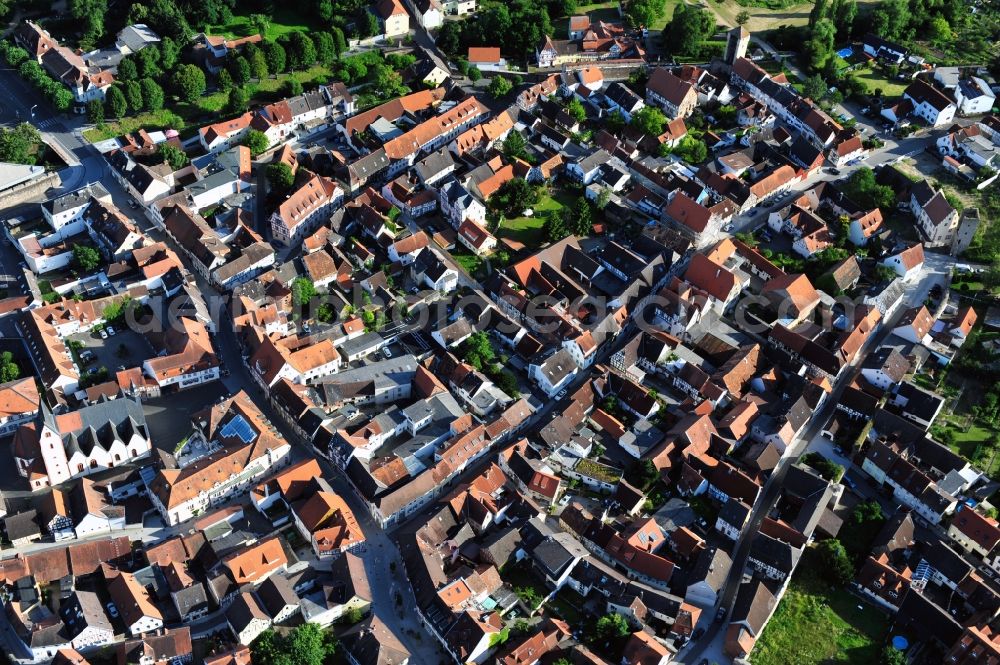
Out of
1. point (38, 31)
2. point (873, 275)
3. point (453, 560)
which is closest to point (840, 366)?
point (873, 275)

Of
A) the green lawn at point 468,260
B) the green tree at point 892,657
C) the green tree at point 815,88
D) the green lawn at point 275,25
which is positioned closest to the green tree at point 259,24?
the green lawn at point 275,25

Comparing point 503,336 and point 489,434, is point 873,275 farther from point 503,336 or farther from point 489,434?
point 489,434

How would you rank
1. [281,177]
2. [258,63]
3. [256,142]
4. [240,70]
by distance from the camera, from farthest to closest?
[258,63], [240,70], [256,142], [281,177]

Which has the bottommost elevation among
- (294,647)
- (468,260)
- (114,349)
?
(294,647)

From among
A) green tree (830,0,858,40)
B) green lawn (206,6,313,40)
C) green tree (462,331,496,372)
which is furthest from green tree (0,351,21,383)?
green tree (830,0,858,40)

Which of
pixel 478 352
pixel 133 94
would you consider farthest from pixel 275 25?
pixel 478 352

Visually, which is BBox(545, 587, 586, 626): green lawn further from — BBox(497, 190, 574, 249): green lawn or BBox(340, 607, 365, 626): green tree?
BBox(497, 190, 574, 249): green lawn

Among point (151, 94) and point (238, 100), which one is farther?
point (238, 100)

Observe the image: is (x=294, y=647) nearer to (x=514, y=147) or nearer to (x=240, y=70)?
(x=514, y=147)
